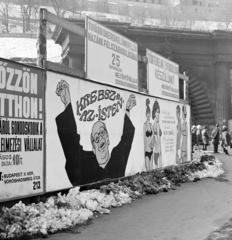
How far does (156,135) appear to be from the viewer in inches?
451

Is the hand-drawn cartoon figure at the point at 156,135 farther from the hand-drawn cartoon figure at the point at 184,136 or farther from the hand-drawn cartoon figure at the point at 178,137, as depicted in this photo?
the hand-drawn cartoon figure at the point at 184,136

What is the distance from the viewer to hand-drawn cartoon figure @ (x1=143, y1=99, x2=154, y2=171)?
10758 mm

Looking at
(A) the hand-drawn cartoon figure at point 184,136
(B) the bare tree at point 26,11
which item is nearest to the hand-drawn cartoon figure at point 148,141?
(A) the hand-drawn cartoon figure at point 184,136

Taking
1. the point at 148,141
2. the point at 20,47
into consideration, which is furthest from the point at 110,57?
the point at 20,47

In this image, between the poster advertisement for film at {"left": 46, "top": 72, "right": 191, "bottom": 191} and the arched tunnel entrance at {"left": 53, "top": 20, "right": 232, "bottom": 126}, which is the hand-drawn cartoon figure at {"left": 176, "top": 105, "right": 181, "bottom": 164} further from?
the arched tunnel entrance at {"left": 53, "top": 20, "right": 232, "bottom": 126}

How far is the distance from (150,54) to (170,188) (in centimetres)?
389

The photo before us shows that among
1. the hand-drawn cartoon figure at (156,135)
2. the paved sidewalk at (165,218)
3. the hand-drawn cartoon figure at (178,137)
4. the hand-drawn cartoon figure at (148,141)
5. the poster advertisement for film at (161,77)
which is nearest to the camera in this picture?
the paved sidewalk at (165,218)

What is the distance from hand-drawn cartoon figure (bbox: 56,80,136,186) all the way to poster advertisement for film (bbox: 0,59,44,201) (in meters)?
0.66

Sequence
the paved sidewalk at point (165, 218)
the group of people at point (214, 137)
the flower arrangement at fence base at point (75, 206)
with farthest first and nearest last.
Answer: the group of people at point (214, 137)
the paved sidewalk at point (165, 218)
the flower arrangement at fence base at point (75, 206)

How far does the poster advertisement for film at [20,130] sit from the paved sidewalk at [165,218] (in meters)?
0.99

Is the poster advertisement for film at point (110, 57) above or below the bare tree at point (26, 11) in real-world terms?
below

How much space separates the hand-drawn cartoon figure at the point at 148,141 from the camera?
10.8 meters

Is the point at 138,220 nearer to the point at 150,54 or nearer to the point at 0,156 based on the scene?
the point at 0,156

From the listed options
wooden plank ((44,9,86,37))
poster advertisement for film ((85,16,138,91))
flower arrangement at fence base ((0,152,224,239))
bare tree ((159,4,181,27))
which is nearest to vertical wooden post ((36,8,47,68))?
wooden plank ((44,9,86,37))
